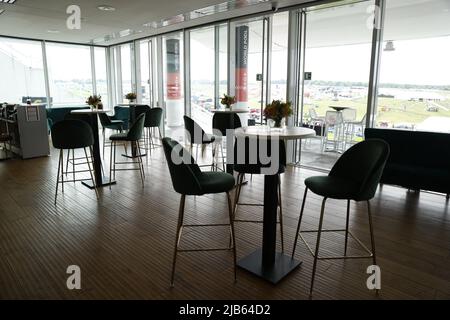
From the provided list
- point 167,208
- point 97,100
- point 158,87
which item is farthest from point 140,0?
point 158,87

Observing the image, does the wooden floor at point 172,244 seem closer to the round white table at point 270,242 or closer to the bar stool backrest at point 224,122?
the round white table at point 270,242

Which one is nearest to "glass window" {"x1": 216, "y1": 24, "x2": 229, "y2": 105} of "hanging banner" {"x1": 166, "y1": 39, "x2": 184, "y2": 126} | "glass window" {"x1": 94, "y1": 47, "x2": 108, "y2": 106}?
"hanging banner" {"x1": 166, "y1": 39, "x2": 184, "y2": 126}

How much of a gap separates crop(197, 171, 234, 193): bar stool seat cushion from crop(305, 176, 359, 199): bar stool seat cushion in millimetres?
646

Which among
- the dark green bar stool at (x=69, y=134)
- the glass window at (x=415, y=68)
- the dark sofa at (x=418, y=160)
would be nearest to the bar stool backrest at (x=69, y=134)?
the dark green bar stool at (x=69, y=134)

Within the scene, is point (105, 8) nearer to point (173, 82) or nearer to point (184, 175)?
point (173, 82)

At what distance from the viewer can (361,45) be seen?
5547mm

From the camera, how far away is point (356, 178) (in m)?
2.75

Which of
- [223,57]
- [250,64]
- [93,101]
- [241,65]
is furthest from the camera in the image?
[223,57]

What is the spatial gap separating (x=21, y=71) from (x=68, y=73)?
1.37 m

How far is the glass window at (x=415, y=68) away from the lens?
4.87 metres

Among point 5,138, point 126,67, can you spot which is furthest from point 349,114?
point 126,67

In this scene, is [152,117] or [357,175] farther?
[152,117]

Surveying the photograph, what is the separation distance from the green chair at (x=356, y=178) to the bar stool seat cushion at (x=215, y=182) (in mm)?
644
